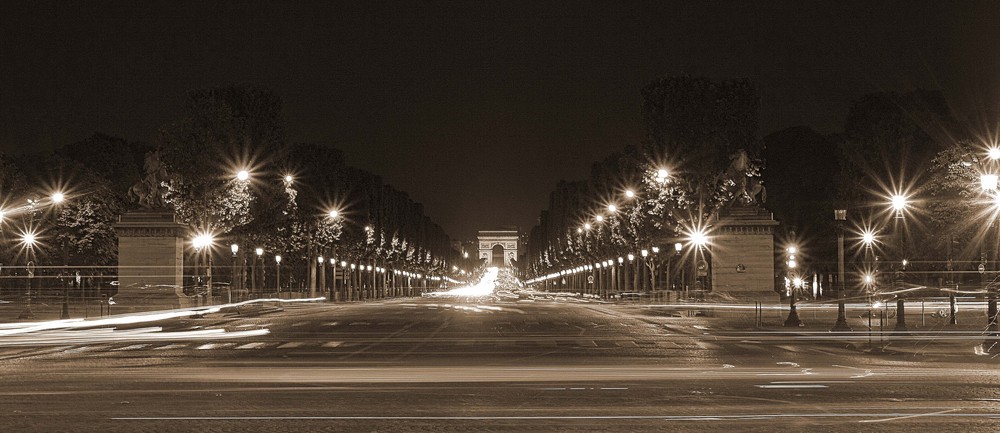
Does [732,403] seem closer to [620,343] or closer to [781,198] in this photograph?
[620,343]

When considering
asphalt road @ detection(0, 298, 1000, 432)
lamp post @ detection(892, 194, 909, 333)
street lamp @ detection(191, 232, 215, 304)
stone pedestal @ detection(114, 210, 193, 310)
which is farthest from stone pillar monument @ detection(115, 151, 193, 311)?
lamp post @ detection(892, 194, 909, 333)

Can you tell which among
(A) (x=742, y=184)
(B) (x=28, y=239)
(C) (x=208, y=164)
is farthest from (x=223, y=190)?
(A) (x=742, y=184)

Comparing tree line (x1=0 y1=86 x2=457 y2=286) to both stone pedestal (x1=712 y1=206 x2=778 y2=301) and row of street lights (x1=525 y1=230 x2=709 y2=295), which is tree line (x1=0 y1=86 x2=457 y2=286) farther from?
stone pedestal (x1=712 y1=206 x2=778 y2=301)

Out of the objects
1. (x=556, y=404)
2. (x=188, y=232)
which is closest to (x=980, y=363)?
(x=556, y=404)

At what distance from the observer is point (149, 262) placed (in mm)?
54656

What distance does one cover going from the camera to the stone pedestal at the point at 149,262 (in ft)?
179

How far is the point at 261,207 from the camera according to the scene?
242 ft

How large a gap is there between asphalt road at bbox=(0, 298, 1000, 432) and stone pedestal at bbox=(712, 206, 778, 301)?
22.3 m

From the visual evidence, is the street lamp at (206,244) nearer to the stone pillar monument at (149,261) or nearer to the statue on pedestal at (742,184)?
the stone pillar monument at (149,261)

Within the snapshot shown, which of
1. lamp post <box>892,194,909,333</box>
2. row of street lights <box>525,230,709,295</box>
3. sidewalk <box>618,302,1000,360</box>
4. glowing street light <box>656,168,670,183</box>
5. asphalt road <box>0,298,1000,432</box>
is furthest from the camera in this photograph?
glowing street light <box>656,168,670,183</box>

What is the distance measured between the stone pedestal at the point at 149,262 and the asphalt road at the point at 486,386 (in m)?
21.4

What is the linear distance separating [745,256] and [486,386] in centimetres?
3943

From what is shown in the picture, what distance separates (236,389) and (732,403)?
7985 mm

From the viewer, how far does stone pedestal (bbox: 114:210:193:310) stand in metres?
54.4
